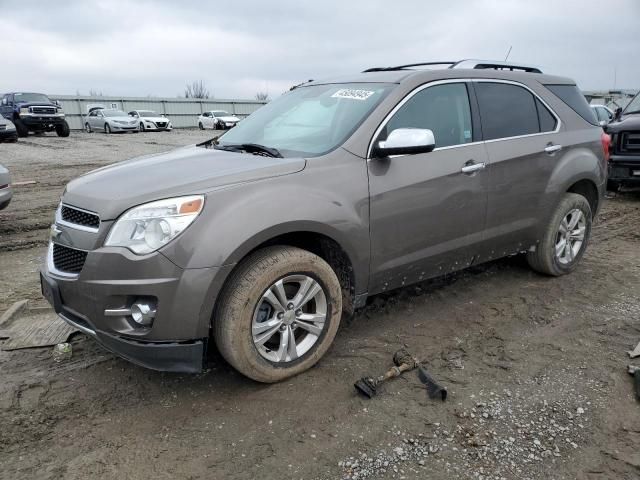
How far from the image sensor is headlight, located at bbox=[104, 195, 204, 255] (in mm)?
2641

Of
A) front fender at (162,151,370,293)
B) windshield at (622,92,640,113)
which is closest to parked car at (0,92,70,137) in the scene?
windshield at (622,92,640,113)

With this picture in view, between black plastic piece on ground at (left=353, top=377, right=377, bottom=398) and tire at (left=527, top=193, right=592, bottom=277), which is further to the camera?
tire at (left=527, top=193, right=592, bottom=277)

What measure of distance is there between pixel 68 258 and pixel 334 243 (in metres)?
1.55

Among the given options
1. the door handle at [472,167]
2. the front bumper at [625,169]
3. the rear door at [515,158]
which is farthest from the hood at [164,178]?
the front bumper at [625,169]

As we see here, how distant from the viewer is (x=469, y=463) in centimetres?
245

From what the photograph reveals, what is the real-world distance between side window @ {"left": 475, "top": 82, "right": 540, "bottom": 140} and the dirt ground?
142 cm

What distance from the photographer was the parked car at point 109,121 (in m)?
27.8

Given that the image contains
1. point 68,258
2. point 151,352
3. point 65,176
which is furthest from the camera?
point 65,176

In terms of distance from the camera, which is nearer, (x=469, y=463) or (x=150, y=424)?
(x=469, y=463)

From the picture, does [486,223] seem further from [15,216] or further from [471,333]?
[15,216]

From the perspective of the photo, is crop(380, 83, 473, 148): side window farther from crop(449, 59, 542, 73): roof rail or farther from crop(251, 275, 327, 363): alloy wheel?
crop(251, 275, 327, 363): alloy wheel

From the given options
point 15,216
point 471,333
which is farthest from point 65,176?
point 471,333

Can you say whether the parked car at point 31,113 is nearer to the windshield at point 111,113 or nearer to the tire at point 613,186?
the windshield at point 111,113

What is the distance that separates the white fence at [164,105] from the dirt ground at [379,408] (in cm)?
3344
